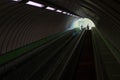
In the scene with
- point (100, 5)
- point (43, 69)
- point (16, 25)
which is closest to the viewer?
point (100, 5)

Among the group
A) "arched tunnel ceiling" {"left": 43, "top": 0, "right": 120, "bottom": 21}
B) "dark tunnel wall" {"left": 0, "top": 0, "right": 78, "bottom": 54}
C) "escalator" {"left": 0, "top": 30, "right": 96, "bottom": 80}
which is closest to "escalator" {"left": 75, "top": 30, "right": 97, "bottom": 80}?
"escalator" {"left": 0, "top": 30, "right": 96, "bottom": 80}

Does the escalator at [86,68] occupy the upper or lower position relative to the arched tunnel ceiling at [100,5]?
lower

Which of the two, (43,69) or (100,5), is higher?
(100,5)

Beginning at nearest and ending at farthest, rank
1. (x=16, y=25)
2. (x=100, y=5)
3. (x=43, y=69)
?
1. (x=100, y=5)
2. (x=16, y=25)
3. (x=43, y=69)

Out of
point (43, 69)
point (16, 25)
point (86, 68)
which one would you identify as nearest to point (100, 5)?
point (86, 68)

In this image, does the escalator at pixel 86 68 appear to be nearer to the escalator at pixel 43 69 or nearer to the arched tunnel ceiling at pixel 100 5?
the escalator at pixel 43 69

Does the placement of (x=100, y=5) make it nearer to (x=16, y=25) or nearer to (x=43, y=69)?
(x=16, y=25)

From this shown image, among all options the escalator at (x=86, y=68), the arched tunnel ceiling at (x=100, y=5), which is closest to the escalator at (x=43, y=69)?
the escalator at (x=86, y=68)

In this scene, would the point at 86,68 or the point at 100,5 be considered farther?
the point at 86,68

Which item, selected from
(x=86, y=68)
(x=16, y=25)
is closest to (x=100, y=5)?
(x=86, y=68)

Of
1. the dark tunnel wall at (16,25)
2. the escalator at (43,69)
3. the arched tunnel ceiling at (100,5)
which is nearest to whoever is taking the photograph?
the arched tunnel ceiling at (100,5)

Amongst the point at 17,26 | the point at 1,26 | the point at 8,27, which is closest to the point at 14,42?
the point at 17,26

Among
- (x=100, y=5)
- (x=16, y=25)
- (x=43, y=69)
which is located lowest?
(x=43, y=69)

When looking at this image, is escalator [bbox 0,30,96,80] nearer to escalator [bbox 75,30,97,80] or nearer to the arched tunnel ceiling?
escalator [bbox 75,30,97,80]
